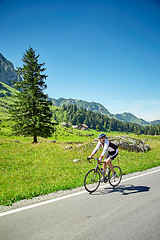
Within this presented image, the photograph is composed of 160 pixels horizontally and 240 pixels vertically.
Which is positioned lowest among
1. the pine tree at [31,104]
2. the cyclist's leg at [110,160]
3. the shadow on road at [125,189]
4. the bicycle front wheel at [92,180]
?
the shadow on road at [125,189]

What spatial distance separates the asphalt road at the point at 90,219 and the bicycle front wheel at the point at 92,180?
37cm

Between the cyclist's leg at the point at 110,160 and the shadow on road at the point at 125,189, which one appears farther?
the cyclist's leg at the point at 110,160

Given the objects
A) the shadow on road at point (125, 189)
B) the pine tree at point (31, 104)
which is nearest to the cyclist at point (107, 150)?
the shadow on road at point (125, 189)

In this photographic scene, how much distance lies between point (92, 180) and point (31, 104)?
58.6 ft

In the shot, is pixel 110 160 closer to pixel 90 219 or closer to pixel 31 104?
pixel 90 219

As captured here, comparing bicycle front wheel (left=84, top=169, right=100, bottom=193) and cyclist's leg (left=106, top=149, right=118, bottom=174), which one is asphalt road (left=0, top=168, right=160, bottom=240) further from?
cyclist's leg (left=106, top=149, right=118, bottom=174)

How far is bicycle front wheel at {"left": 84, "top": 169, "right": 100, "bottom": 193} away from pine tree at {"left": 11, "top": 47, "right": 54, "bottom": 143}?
15584 mm

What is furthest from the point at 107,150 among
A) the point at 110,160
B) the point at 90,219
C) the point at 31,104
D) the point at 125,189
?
the point at 31,104

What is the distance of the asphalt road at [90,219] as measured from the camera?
3744 mm

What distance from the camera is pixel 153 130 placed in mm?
175500

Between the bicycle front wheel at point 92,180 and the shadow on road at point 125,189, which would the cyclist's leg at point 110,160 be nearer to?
the bicycle front wheel at point 92,180

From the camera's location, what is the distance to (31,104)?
22.0m

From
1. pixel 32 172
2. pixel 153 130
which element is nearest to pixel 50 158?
pixel 32 172

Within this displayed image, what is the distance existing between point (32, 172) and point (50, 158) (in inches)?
136
